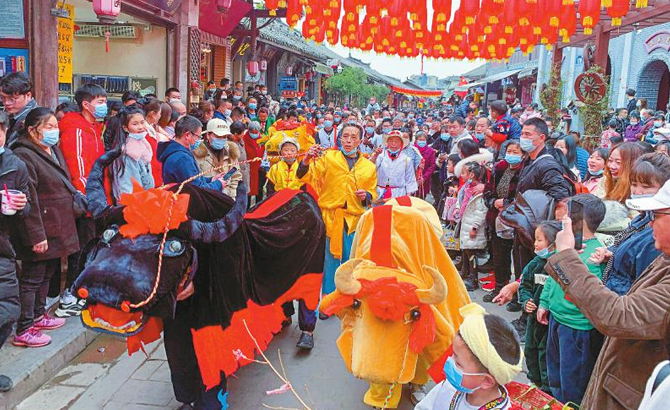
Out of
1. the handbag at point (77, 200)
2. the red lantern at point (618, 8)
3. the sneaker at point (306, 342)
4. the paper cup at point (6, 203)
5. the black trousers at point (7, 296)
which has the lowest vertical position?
the sneaker at point (306, 342)

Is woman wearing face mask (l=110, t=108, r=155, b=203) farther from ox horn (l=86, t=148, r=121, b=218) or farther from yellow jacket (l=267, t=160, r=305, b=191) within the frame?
yellow jacket (l=267, t=160, r=305, b=191)

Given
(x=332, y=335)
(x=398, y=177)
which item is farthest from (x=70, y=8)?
(x=332, y=335)

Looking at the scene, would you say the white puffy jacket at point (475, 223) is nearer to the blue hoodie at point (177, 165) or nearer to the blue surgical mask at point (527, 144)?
the blue surgical mask at point (527, 144)

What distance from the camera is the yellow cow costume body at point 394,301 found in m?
3.22

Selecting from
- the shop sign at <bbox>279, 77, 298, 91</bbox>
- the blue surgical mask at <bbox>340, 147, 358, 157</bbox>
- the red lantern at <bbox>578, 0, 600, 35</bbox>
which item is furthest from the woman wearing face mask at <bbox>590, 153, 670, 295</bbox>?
the shop sign at <bbox>279, 77, 298, 91</bbox>

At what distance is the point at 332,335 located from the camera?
531 cm

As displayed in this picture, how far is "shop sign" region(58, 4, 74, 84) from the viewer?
6762 mm

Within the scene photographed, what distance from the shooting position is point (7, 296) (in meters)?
3.55

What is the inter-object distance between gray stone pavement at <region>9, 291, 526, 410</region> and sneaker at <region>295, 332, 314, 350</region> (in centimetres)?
5

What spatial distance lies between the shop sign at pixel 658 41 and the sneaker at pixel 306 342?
15.0 meters

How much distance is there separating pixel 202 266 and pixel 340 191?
8.01 ft

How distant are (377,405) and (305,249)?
4.32 feet

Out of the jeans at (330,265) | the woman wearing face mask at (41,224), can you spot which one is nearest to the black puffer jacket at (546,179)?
the jeans at (330,265)

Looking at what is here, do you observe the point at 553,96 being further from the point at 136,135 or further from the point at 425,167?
the point at 136,135
